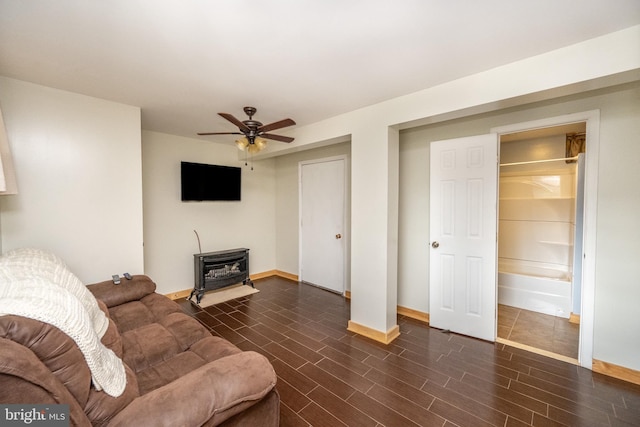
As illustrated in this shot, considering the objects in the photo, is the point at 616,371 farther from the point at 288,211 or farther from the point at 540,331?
the point at 288,211

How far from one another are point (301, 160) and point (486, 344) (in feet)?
11.9

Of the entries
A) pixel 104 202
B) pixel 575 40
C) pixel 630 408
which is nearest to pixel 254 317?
pixel 104 202

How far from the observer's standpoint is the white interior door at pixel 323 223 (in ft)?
13.8

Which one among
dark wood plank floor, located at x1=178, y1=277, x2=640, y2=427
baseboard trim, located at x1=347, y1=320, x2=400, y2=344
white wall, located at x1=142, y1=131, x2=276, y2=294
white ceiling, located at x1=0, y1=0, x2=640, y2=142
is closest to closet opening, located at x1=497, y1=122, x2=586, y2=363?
dark wood plank floor, located at x1=178, y1=277, x2=640, y2=427

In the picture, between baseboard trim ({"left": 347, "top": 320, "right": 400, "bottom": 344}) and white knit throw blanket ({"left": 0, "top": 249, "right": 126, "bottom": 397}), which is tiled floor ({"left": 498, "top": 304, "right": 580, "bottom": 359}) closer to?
baseboard trim ({"left": 347, "top": 320, "right": 400, "bottom": 344})

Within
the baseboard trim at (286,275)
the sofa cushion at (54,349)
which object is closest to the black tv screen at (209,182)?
the baseboard trim at (286,275)

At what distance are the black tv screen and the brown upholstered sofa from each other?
8.66 feet

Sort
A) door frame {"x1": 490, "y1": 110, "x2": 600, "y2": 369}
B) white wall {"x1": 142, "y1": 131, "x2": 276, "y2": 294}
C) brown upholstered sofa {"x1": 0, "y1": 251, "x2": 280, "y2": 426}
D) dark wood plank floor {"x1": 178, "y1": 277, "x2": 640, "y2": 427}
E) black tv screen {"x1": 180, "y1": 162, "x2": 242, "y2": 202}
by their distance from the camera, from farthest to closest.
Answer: black tv screen {"x1": 180, "y1": 162, "x2": 242, "y2": 202} → white wall {"x1": 142, "y1": 131, "x2": 276, "y2": 294} → door frame {"x1": 490, "y1": 110, "x2": 600, "y2": 369} → dark wood plank floor {"x1": 178, "y1": 277, "x2": 640, "y2": 427} → brown upholstered sofa {"x1": 0, "y1": 251, "x2": 280, "y2": 426}

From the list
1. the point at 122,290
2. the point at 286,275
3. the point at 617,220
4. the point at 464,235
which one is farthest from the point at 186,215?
the point at 617,220

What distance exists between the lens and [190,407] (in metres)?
1.01

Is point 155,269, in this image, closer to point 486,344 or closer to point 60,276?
point 60,276

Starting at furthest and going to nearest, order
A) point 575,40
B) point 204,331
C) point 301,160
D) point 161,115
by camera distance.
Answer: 1. point 301,160
2. point 161,115
3. point 204,331
4. point 575,40

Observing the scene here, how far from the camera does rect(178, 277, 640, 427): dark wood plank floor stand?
1.76m

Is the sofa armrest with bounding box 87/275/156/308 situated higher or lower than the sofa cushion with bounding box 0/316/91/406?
lower
